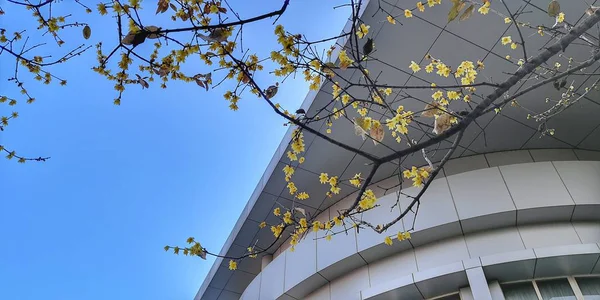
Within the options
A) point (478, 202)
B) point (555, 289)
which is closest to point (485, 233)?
point (478, 202)

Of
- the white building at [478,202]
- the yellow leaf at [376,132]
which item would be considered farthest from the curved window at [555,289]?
the yellow leaf at [376,132]

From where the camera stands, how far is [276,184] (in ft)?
17.4

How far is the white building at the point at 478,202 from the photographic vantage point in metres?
3.74

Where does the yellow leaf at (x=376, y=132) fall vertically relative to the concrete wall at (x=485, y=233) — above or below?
below

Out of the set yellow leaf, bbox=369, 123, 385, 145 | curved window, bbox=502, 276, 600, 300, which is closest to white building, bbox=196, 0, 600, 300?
curved window, bbox=502, 276, 600, 300

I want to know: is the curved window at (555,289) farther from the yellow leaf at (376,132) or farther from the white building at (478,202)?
the yellow leaf at (376,132)

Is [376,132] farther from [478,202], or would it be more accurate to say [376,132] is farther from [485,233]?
[485,233]

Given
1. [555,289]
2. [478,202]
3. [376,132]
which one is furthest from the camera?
[478,202]

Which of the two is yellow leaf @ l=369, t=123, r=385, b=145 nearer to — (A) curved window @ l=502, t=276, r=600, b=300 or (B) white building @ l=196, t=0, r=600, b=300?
(B) white building @ l=196, t=0, r=600, b=300

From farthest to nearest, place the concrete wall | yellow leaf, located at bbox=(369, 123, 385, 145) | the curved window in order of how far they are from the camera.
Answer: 1. the concrete wall
2. the curved window
3. yellow leaf, located at bbox=(369, 123, 385, 145)

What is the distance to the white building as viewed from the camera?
3740 millimetres

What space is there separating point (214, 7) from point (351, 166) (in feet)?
11.5

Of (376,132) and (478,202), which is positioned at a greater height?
(478,202)

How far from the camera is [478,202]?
13.8ft
